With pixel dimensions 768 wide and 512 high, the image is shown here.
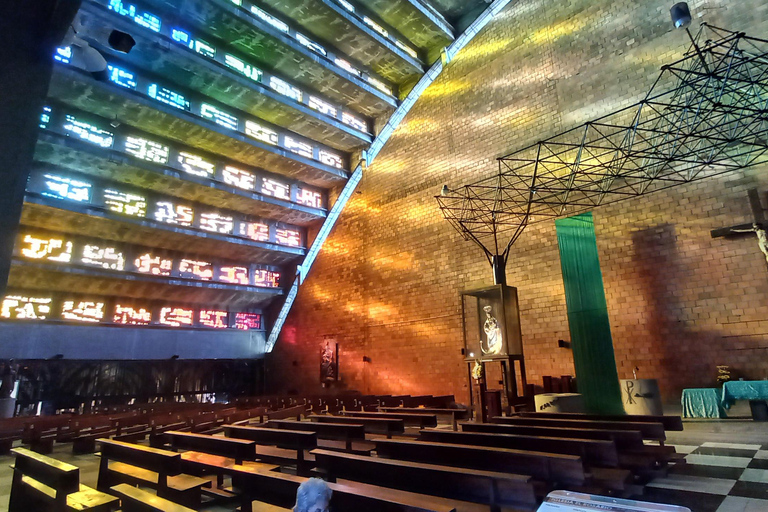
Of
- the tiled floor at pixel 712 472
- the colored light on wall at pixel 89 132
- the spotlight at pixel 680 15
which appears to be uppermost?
the colored light on wall at pixel 89 132

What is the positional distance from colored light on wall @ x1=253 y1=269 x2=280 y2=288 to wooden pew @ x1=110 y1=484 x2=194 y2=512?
12026 mm

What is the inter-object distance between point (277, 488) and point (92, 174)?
444 inches

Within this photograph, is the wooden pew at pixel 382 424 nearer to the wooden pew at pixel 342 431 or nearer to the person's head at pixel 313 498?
the wooden pew at pixel 342 431

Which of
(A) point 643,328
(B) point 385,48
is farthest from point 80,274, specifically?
(A) point 643,328

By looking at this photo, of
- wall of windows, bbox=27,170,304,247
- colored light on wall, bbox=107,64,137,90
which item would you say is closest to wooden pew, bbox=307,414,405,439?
colored light on wall, bbox=107,64,137,90

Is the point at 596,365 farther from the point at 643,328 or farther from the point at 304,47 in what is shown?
the point at 304,47

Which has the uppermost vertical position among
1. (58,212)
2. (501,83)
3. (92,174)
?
(501,83)

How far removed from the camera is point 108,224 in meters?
10.6

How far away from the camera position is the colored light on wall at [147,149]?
33.9ft

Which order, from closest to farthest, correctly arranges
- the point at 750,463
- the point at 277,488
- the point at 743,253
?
1. the point at 277,488
2. the point at 750,463
3. the point at 743,253

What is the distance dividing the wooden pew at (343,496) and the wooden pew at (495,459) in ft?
1.88

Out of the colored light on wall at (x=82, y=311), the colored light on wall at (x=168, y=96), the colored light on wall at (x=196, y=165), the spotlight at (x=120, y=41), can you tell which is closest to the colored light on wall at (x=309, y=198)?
the colored light on wall at (x=196, y=165)

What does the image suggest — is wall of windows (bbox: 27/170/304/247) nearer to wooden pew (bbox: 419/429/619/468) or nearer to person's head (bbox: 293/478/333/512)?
wooden pew (bbox: 419/429/619/468)

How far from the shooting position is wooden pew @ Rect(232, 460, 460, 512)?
1594mm
